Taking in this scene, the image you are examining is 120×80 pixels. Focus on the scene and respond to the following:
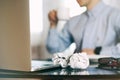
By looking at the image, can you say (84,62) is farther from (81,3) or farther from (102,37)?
(81,3)

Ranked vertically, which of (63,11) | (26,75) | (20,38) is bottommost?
(26,75)

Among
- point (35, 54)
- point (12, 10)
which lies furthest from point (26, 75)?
point (12, 10)

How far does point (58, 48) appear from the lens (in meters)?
1.20

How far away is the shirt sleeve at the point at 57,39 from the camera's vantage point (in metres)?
1.20

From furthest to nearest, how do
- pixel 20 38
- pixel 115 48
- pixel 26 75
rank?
pixel 20 38, pixel 115 48, pixel 26 75

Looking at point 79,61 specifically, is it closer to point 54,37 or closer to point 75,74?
point 75,74

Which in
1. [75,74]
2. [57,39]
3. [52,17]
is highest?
[52,17]

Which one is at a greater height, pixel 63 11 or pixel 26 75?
pixel 63 11

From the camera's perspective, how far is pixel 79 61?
1085 millimetres

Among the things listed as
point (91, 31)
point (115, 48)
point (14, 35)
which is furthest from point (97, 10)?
point (14, 35)

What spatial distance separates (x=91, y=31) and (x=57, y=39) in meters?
0.19

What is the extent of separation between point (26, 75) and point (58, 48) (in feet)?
0.88

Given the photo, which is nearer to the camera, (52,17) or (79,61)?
(79,61)

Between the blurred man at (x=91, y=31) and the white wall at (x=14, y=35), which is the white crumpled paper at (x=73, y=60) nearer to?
the blurred man at (x=91, y=31)
